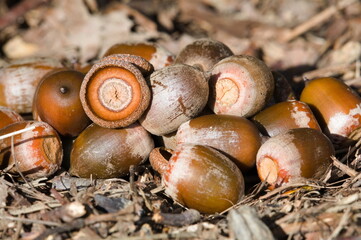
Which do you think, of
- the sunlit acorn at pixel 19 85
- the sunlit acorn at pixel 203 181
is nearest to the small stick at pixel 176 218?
the sunlit acorn at pixel 203 181

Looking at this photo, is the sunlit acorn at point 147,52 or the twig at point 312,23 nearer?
the sunlit acorn at point 147,52

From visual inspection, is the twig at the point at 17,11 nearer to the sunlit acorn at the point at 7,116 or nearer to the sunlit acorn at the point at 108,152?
the sunlit acorn at the point at 7,116

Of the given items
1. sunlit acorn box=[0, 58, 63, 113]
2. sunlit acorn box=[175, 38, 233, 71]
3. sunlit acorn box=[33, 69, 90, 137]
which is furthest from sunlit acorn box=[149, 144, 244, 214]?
sunlit acorn box=[0, 58, 63, 113]

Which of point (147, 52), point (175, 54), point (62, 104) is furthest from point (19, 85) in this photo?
point (175, 54)

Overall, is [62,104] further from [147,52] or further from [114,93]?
[147,52]

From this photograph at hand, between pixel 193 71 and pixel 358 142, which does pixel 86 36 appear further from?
pixel 358 142

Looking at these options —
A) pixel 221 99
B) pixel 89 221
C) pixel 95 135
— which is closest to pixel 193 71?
pixel 221 99
